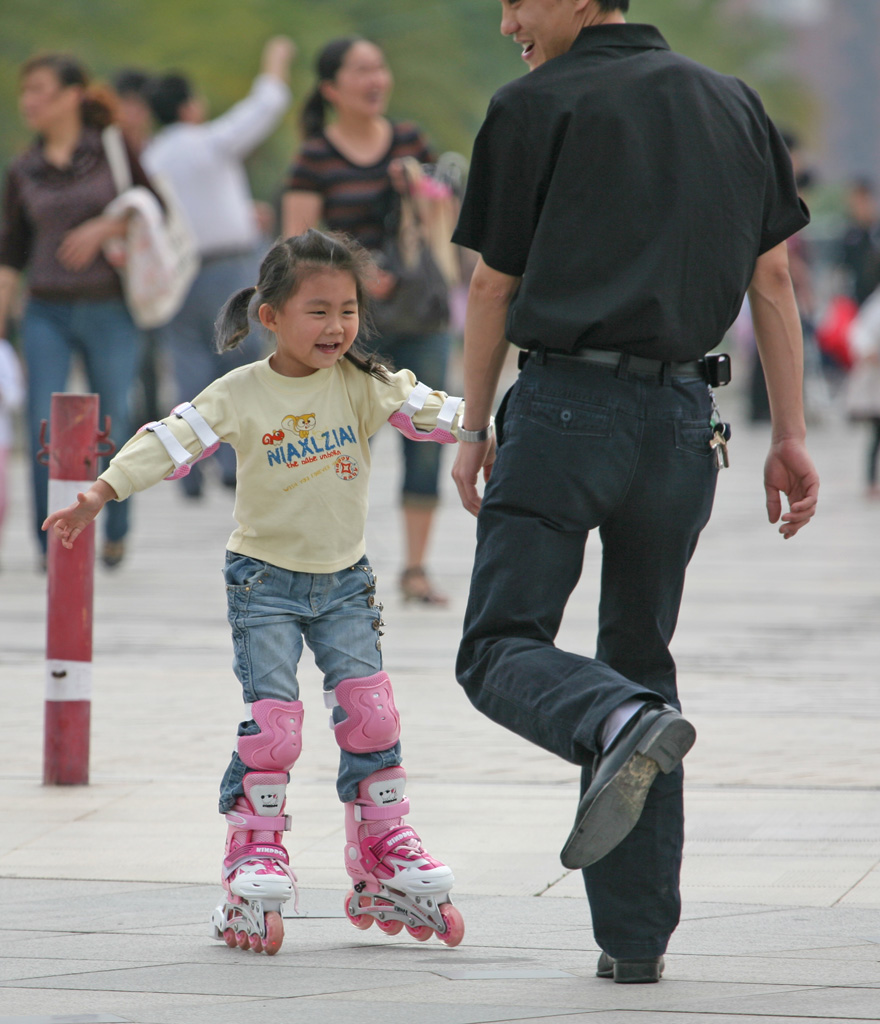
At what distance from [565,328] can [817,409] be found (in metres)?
18.8

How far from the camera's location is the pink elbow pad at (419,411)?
13.1ft

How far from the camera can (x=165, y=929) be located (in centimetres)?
398

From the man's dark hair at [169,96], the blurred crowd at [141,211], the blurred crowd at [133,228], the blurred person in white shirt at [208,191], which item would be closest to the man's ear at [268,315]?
the blurred crowd at [141,211]

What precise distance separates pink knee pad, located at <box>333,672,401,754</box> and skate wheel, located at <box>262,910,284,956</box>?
1.23ft

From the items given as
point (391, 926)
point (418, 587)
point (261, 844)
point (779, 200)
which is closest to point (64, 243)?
point (418, 587)

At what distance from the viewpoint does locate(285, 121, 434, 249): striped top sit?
26.9 ft

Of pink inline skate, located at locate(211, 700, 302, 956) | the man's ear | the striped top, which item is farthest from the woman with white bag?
pink inline skate, located at locate(211, 700, 302, 956)

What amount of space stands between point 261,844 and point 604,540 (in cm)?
94

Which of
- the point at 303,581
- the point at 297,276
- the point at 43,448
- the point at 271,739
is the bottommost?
the point at 271,739

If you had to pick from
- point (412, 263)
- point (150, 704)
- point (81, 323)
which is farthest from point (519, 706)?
point (81, 323)

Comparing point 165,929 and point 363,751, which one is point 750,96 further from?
point 165,929

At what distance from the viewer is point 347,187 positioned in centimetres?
821

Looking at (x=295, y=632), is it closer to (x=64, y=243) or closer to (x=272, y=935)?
(x=272, y=935)

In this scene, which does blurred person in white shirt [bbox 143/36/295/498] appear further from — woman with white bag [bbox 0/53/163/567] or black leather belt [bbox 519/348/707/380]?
black leather belt [bbox 519/348/707/380]
